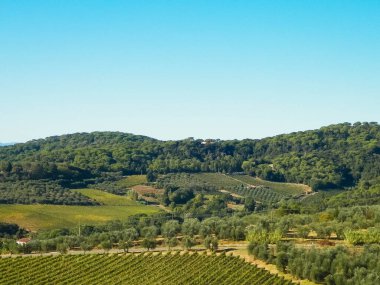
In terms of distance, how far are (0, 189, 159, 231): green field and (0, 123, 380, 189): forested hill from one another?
873 inches

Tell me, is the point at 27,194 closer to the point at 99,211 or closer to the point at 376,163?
the point at 99,211

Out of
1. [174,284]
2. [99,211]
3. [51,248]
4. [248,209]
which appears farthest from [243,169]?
[174,284]

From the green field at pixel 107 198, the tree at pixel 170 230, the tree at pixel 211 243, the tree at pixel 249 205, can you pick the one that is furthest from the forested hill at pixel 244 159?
the tree at pixel 211 243

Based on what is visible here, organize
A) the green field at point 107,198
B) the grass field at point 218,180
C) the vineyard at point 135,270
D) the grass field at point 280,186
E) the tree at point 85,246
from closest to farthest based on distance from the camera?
the vineyard at point 135,270 < the tree at point 85,246 < the green field at point 107,198 < the grass field at point 280,186 < the grass field at point 218,180

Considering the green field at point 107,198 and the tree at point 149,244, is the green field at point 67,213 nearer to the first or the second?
the green field at point 107,198

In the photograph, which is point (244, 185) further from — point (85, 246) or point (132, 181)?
point (85, 246)

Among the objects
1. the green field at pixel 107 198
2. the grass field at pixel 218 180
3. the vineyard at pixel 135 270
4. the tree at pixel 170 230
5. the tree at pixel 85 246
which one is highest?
the grass field at pixel 218 180

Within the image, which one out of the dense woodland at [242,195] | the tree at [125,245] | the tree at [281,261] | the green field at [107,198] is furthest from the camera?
the green field at [107,198]

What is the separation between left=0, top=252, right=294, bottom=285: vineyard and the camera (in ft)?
176

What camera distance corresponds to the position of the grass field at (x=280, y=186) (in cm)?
13650

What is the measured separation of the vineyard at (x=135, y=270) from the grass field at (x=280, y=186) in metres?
76.5

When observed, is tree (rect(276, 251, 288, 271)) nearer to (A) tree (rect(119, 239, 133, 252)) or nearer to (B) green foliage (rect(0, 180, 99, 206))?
(A) tree (rect(119, 239, 133, 252))

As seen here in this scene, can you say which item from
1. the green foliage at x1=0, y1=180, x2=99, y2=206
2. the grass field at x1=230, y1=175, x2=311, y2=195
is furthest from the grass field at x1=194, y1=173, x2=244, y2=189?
the green foliage at x1=0, y1=180, x2=99, y2=206

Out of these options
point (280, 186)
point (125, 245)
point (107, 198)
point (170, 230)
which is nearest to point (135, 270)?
point (125, 245)
